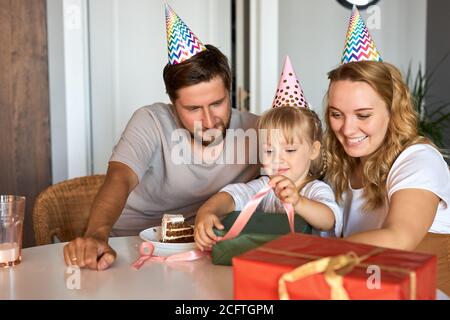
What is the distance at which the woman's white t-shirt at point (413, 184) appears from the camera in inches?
53.6

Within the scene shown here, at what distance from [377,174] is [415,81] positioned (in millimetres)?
2206

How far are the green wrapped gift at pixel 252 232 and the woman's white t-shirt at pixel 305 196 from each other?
0.12 metres

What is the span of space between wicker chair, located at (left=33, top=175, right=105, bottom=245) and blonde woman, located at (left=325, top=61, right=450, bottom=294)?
970 mm

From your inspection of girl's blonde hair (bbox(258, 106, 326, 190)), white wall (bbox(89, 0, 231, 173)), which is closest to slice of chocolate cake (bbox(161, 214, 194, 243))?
girl's blonde hair (bbox(258, 106, 326, 190))

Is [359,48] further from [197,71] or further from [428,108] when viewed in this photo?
[428,108]

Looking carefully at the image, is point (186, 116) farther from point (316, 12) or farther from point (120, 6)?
point (316, 12)

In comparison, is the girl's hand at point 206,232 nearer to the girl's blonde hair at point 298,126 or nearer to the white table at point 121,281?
the white table at point 121,281

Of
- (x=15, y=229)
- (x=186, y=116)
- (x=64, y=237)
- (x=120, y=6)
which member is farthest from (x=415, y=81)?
(x=15, y=229)

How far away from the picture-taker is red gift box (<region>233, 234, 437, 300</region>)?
0.77 meters

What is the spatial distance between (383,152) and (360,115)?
11cm

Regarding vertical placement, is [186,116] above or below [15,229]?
above

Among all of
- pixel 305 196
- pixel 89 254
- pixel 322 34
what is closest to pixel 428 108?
pixel 322 34

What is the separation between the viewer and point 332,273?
0.78 meters
